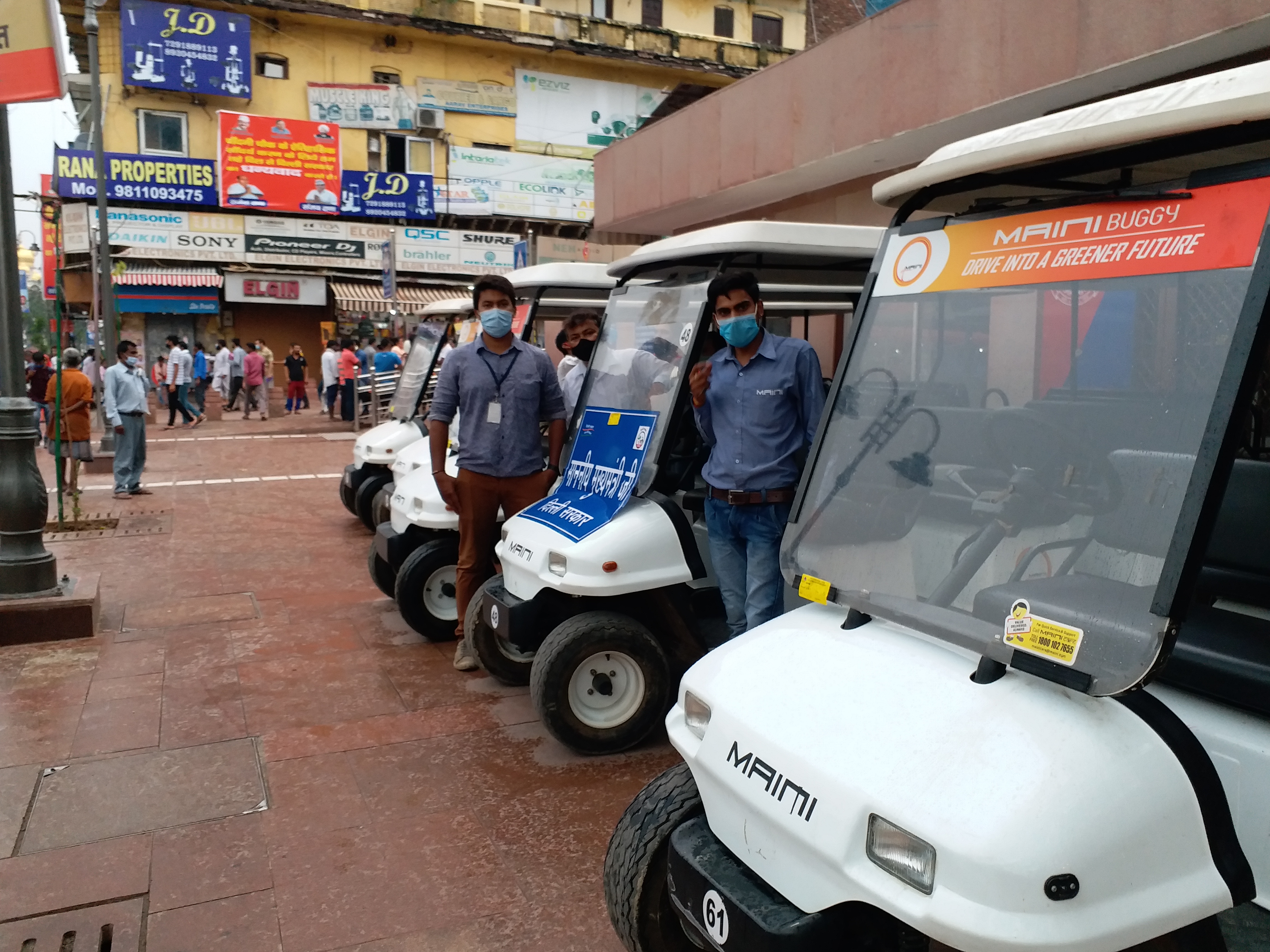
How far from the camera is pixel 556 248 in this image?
15.6m

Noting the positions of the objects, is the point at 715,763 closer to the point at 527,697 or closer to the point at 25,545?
the point at 527,697

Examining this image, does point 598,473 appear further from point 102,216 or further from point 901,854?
point 102,216

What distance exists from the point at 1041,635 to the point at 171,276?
28158 millimetres

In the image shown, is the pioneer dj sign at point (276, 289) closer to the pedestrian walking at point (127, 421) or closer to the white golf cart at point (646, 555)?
the pedestrian walking at point (127, 421)

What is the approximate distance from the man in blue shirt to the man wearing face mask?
140cm

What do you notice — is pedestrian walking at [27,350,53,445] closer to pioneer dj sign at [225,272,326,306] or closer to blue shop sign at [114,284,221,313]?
blue shop sign at [114,284,221,313]

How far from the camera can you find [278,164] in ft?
89.5

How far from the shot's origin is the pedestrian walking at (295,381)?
77.5 feet

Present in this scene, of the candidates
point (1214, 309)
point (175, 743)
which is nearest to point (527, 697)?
point (175, 743)

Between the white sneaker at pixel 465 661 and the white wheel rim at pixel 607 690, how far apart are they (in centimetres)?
123

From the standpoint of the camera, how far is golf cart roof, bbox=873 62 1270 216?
187 cm

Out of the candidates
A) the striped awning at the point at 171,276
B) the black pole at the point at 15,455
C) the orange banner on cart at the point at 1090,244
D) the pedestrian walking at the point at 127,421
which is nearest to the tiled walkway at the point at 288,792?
the black pole at the point at 15,455

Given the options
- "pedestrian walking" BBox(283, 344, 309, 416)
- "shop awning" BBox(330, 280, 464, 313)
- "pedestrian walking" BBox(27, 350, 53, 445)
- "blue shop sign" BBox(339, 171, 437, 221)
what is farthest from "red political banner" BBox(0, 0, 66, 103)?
"blue shop sign" BBox(339, 171, 437, 221)

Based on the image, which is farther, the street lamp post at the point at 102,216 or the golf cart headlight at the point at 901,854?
the street lamp post at the point at 102,216
